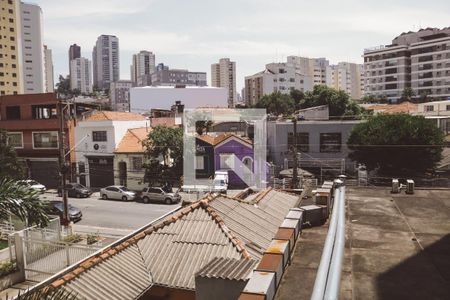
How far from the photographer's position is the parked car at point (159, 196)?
35.6 m

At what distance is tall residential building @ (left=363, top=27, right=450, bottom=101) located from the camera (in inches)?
4277

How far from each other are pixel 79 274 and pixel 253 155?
32.7 m

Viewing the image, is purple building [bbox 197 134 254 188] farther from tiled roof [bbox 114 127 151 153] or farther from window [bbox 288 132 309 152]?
tiled roof [bbox 114 127 151 153]

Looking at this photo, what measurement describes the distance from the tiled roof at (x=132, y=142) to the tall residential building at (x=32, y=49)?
333 ft

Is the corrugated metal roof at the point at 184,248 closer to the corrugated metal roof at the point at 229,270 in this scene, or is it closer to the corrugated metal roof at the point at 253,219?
the corrugated metal roof at the point at 253,219

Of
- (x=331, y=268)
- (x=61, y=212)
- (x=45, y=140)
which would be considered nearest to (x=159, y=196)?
(x=61, y=212)

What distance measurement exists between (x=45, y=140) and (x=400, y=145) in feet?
114

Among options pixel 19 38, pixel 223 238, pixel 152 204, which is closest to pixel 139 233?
pixel 223 238

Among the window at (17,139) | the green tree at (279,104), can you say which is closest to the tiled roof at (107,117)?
Result: the window at (17,139)

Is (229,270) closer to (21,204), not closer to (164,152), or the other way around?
(21,204)

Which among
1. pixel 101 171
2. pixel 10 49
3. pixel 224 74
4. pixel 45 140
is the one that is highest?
pixel 224 74

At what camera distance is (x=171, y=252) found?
11633 millimetres

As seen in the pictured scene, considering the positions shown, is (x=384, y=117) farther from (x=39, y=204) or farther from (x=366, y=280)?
(x=366, y=280)

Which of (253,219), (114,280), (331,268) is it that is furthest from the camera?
(253,219)
